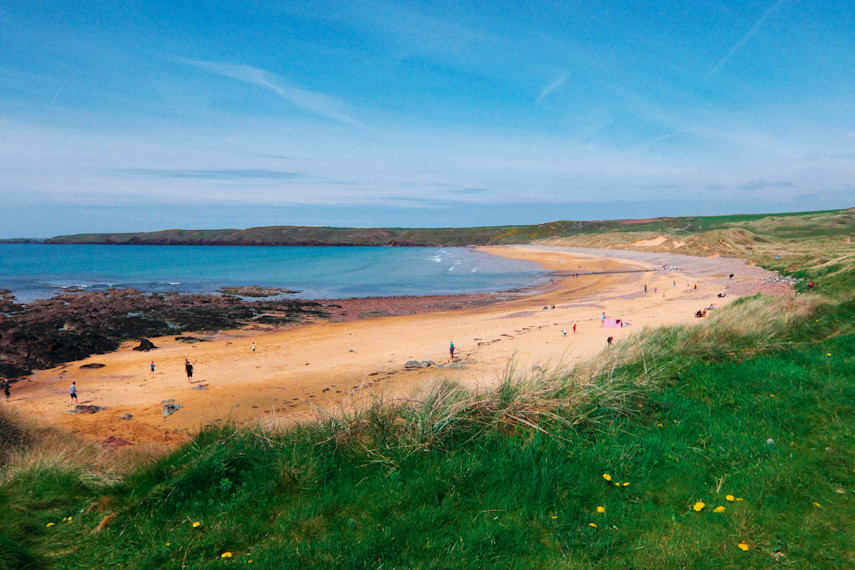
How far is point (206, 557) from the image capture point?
336 centimetres

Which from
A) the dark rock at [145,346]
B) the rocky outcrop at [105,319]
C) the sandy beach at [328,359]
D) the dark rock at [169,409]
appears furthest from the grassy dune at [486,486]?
the rocky outcrop at [105,319]

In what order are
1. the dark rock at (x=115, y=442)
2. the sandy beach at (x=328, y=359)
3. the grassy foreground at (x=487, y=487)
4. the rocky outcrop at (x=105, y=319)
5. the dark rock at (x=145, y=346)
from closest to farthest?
the grassy foreground at (x=487, y=487), the dark rock at (x=115, y=442), the sandy beach at (x=328, y=359), the rocky outcrop at (x=105, y=319), the dark rock at (x=145, y=346)

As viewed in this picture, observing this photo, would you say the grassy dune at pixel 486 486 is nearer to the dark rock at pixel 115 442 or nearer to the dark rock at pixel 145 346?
the dark rock at pixel 115 442

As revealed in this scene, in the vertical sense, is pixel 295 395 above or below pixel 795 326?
below

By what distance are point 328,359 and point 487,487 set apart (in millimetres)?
15570

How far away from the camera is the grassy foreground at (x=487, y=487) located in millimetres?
3295

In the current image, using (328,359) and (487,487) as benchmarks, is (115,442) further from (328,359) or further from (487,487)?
(487,487)

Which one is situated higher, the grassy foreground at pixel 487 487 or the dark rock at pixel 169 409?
the grassy foreground at pixel 487 487

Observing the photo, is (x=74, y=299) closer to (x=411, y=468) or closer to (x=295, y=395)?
(x=295, y=395)

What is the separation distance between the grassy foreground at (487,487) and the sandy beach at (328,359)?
3.37 ft

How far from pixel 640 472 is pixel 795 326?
8.01 m

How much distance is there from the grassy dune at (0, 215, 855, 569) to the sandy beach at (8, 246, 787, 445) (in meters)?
0.99

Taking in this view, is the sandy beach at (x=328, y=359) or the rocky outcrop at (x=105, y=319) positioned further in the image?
the rocky outcrop at (x=105, y=319)

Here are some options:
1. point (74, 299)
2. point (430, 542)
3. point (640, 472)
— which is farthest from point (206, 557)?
point (74, 299)
